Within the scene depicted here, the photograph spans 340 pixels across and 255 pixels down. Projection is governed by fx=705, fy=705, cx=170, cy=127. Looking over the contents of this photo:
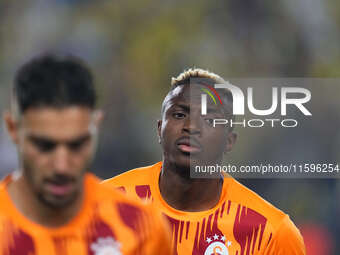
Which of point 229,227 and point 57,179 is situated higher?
point 57,179

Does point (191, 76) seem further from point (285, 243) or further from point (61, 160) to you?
point (61, 160)

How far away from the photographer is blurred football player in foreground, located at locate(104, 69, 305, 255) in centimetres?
528

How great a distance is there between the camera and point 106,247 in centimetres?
358

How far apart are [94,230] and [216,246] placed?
189 cm

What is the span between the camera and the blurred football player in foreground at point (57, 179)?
3330 mm

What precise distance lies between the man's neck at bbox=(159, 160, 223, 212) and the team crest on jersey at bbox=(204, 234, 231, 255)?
0.26 metres

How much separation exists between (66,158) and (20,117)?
32 cm

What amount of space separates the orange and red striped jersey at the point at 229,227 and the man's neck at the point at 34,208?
1.82 m

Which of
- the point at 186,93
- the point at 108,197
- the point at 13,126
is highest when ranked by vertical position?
the point at 186,93

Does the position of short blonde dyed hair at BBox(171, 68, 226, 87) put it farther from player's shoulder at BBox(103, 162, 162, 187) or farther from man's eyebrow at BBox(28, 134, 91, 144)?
man's eyebrow at BBox(28, 134, 91, 144)

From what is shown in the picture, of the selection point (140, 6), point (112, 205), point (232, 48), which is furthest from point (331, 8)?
point (112, 205)

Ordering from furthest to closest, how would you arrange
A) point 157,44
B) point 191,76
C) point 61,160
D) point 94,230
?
point 157,44
point 191,76
point 94,230
point 61,160
